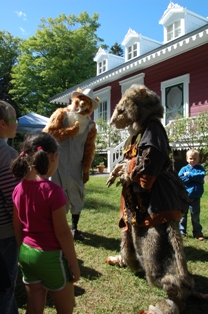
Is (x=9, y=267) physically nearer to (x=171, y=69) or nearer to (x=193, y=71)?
(x=193, y=71)

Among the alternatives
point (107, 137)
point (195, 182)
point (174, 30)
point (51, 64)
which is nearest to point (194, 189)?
point (195, 182)

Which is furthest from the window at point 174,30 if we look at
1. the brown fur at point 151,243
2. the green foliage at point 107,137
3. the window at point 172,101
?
the brown fur at point 151,243

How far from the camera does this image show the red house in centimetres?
988

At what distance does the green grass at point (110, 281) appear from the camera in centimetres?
230

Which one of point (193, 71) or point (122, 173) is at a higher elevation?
point (193, 71)

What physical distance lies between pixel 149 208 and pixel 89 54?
22.6 meters

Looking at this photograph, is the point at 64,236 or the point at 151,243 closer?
the point at 64,236

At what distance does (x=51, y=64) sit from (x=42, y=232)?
22.1 metres

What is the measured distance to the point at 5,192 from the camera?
5.90 ft

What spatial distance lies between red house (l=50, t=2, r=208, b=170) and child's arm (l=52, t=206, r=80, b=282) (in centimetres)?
863

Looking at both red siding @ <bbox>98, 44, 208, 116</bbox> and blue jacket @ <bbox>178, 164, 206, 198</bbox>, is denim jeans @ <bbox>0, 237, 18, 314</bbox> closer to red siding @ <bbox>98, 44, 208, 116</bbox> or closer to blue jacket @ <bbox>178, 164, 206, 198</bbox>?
blue jacket @ <bbox>178, 164, 206, 198</bbox>

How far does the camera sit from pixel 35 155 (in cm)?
161

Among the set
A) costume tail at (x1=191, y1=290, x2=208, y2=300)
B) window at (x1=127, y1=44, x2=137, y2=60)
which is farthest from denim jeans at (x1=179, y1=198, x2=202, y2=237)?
window at (x1=127, y1=44, x2=137, y2=60)

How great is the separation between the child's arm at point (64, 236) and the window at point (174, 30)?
12.7 m
